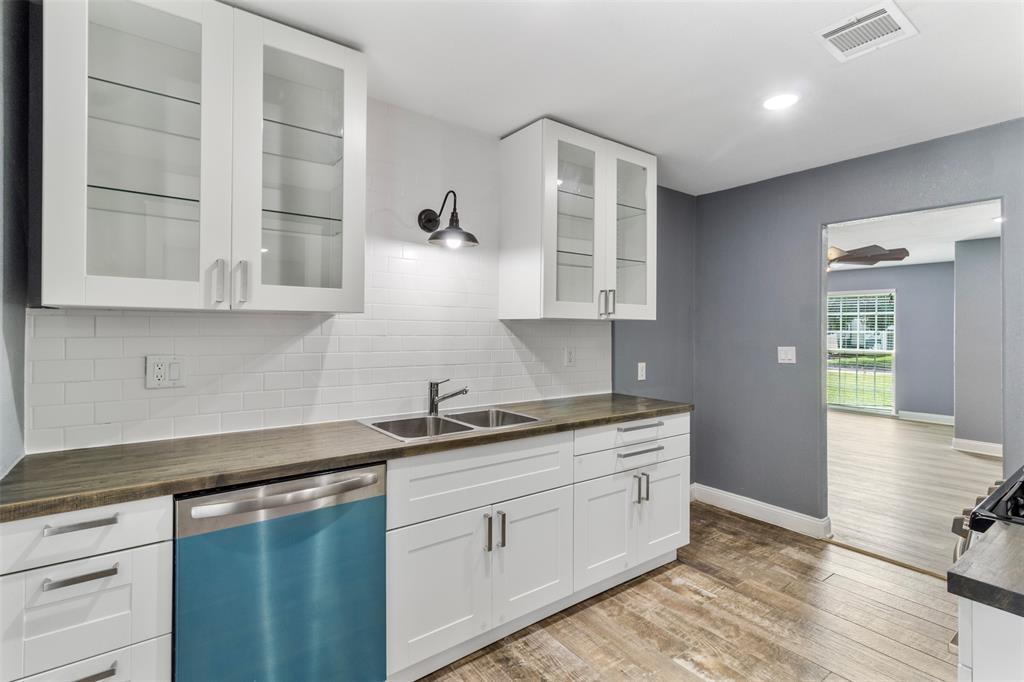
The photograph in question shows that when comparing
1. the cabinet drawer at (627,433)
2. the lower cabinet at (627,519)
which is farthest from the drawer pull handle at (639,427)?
the lower cabinet at (627,519)

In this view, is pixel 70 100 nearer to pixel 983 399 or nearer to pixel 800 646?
pixel 800 646

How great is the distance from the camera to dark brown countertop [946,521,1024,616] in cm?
84

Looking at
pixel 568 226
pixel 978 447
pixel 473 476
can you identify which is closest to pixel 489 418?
pixel 473 476

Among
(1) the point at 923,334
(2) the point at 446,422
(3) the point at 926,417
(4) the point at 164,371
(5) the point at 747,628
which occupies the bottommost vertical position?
(5) the point at 747,628

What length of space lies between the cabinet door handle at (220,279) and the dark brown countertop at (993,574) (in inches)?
80.4

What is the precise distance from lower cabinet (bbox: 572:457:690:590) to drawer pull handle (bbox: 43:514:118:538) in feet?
5.86

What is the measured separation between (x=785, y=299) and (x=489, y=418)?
2379 millimetres

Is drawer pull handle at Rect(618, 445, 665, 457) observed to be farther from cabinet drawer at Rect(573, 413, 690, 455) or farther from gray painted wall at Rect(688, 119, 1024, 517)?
gray painted wall at Rect(688, 119, 1024, 517)

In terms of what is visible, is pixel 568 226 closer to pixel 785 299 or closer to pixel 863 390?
pixel 785 299

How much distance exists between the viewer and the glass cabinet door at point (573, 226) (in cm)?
264

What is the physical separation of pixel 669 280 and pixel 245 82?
10.3 feet

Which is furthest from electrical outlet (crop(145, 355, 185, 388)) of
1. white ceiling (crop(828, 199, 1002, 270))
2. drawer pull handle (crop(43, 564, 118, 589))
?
white ceiling (crop(828, 199, 1002, 270))

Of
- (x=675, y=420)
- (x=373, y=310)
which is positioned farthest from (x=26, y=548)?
(x=675, y=420)

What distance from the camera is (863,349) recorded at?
8031 millimetres
